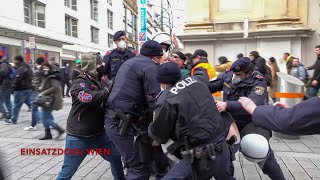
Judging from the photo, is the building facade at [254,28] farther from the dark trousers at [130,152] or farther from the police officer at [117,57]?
the dark trousers at [130,152]

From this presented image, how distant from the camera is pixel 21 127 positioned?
866 cm

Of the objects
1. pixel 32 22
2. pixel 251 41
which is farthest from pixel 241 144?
pixel 32 22

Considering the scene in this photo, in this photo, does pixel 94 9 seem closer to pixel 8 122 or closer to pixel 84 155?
pixel 8 122

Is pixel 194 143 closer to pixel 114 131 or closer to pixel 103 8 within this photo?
pixel 114 131

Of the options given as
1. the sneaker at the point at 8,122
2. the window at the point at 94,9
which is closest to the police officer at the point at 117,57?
the sneaker at the point at 8,122

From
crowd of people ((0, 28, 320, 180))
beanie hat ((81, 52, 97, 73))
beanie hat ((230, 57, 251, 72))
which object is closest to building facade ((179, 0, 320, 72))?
crowd of people ((0, 28, 320, 180))

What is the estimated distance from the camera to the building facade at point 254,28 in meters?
11.2

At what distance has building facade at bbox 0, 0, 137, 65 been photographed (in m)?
25.3

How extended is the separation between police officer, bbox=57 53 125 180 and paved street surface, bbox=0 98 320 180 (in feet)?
2.52

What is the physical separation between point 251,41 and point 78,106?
8883mm

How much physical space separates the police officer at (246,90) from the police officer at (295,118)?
1.71m

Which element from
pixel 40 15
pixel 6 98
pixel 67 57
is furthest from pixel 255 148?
pixel 67 57

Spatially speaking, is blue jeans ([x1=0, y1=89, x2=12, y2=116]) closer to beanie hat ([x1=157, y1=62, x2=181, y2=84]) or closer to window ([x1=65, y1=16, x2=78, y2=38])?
beanie hat ([x1=157, y1=62, x2=181, y2=84])

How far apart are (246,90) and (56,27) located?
101 ft
